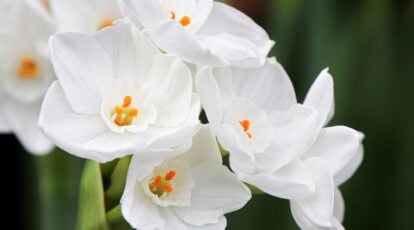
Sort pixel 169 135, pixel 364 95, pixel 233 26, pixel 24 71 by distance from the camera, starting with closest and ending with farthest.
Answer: pixel 169 135, pixel 233 26, pixel 24 71, pixel 364 95

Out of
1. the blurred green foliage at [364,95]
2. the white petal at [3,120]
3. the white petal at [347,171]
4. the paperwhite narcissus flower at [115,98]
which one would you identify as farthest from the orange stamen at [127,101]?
the blurred green foliage at [364,95]

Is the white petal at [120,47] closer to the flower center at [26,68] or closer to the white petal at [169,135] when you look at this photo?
the white petal at [169,135]

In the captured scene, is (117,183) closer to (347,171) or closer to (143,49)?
(143,49)

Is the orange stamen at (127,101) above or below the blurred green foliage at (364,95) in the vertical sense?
above

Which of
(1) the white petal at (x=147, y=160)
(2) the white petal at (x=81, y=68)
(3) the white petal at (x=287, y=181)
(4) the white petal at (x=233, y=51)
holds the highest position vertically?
(4) the white petal at (x=233, y=51)

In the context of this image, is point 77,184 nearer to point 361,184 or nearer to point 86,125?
point 361,184

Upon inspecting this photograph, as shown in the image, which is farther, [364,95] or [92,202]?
[364,95]

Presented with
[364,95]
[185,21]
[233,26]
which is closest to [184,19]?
[185,21]

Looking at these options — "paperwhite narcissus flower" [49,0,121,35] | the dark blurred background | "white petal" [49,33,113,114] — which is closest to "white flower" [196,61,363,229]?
"white petal" [49,33,113,114]

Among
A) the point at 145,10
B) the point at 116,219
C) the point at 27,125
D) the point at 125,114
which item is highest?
the point at 145,10
